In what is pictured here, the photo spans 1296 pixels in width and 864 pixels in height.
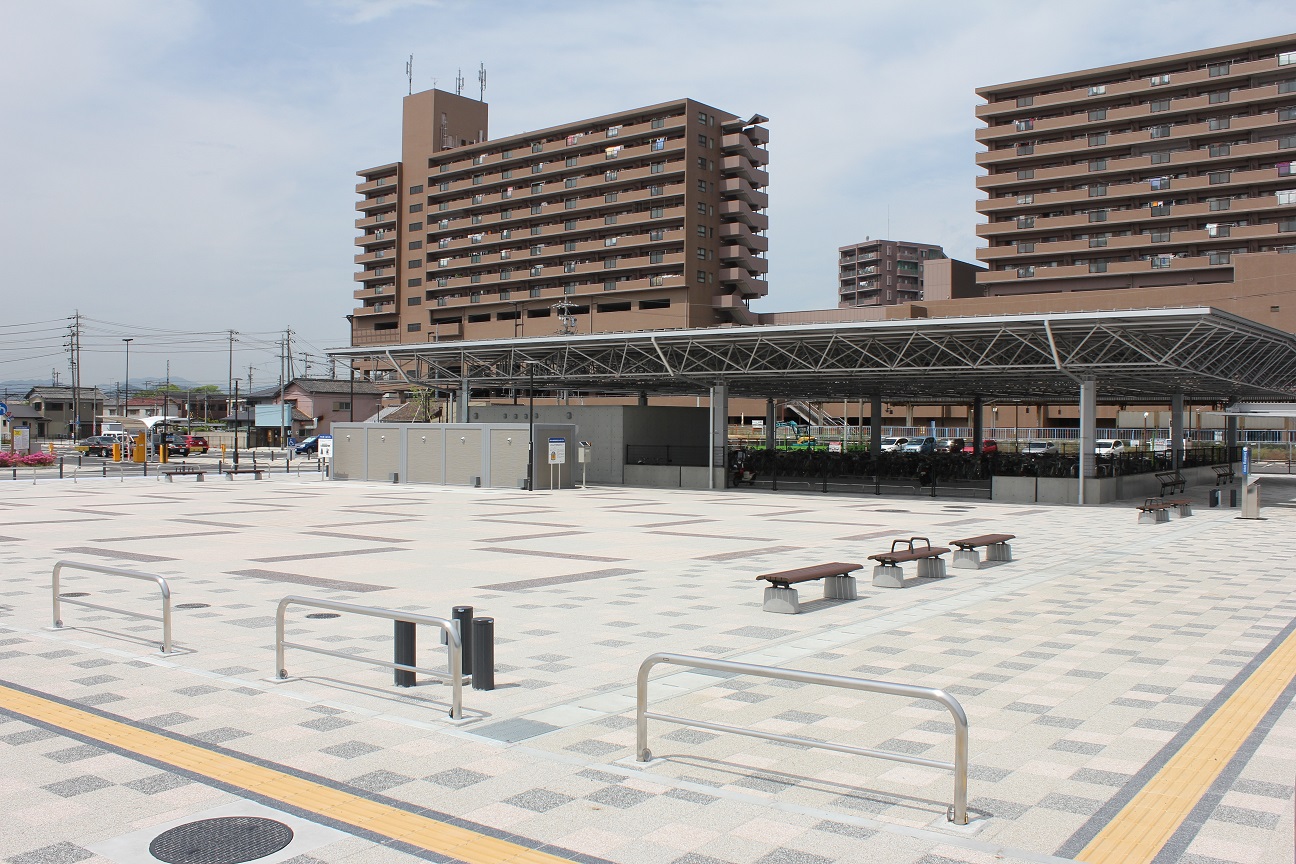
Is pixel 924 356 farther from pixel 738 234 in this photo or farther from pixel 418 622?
pixel 738 234

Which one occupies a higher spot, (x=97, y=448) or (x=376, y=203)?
(x=376, y=203)

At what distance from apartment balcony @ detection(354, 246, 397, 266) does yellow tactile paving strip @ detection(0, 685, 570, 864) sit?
11724 cm

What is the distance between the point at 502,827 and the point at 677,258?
293ft

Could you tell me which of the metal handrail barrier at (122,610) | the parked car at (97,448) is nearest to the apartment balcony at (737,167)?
the parked car at (97,448)

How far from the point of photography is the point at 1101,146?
8325 centimetres

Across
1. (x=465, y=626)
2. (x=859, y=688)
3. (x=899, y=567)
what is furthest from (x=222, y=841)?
(x=899, y=567)

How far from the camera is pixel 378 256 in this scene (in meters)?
121

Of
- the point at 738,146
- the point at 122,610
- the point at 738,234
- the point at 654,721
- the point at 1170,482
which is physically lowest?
the point at 654,721

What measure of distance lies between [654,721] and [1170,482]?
1291 inches

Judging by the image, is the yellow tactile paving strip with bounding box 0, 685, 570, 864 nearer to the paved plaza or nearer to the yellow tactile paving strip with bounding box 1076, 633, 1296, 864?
the paved plaza

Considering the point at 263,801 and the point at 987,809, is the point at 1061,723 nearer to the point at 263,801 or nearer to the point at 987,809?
the point at 987,809

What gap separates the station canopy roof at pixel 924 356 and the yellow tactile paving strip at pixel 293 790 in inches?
1066

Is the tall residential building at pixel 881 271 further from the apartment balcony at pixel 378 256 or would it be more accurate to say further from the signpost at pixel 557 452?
the signpost at pixel 557 452

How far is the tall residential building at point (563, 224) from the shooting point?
93.4 metres
